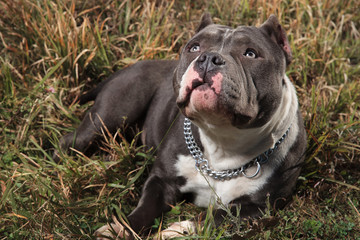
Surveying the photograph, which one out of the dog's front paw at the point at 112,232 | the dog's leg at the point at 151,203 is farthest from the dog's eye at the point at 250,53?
the dog's front paw at the point at 112,232

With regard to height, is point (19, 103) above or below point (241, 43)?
below

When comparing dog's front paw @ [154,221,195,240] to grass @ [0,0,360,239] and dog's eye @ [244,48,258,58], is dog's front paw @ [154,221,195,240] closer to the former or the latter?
grass @ [0,0,360,239]

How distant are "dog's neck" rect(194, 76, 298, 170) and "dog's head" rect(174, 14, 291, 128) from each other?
11 centimetres

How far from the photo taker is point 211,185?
136 inches

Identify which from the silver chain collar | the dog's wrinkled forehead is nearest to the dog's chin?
the dog's wrinkled forehead

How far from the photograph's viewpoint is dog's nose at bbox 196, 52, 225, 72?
2744 millimetres

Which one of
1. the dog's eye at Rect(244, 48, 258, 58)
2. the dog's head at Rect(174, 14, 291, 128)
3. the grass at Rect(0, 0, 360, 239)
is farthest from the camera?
the grass at Rect(0, 0, 360, 239)

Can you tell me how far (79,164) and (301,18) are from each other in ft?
10.0

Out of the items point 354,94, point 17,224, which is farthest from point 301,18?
point 17,224

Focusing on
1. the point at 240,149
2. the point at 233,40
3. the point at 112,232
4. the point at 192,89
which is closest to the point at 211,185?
the point at 240,149

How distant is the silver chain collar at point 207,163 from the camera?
3.30m

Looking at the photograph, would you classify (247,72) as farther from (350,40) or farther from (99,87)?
(350,40)

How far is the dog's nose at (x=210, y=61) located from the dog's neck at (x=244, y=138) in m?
0.43

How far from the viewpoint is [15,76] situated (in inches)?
183
